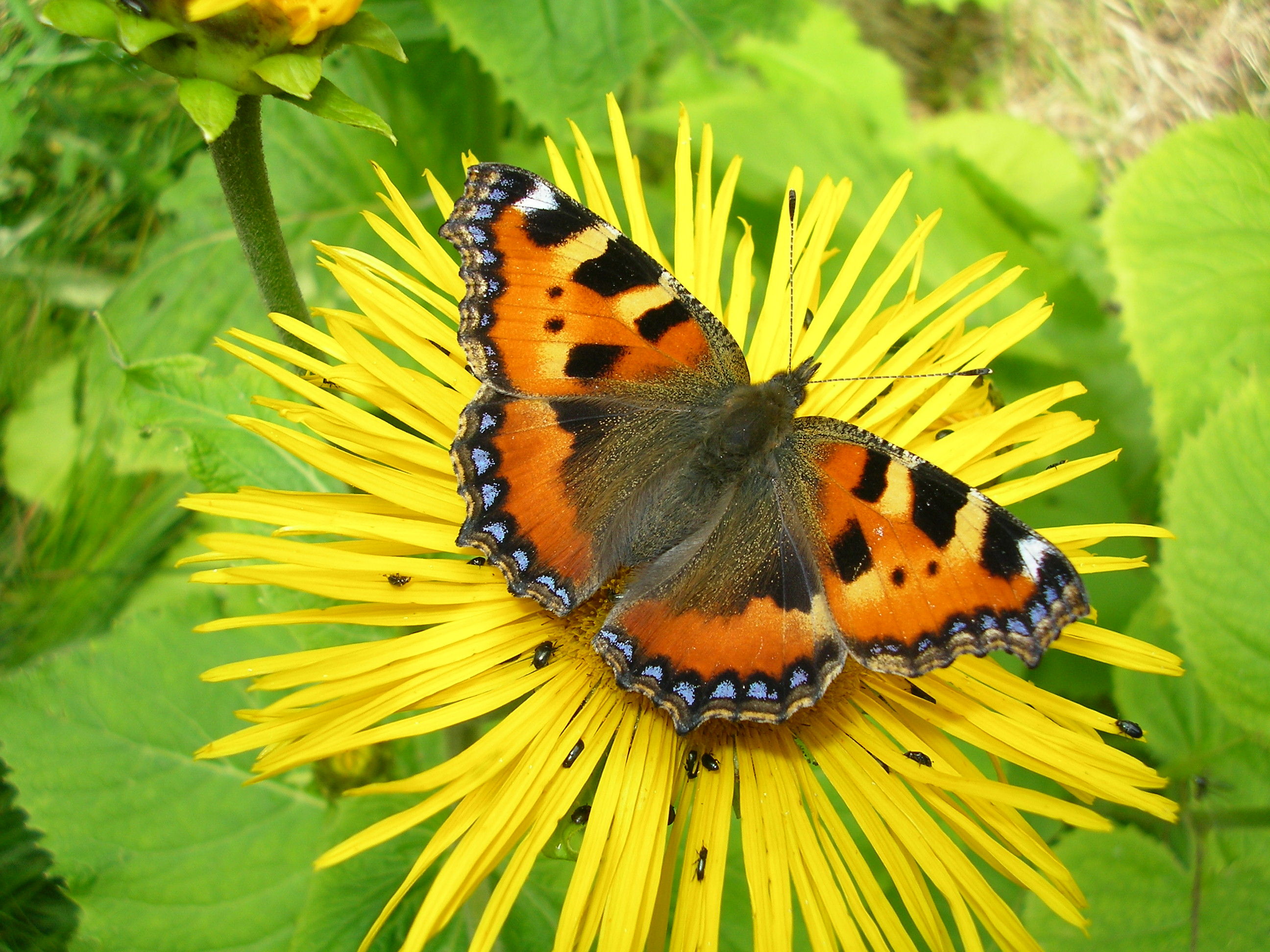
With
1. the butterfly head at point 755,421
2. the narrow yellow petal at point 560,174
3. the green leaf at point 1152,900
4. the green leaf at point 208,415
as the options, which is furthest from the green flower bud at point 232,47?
the green leaf at point 1152,900

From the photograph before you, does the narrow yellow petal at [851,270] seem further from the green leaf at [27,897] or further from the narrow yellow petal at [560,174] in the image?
the green leaf at [27,897]

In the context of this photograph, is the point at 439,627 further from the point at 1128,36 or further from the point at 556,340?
the point at 1128,36

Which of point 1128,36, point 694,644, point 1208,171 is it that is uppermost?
point 1128,36

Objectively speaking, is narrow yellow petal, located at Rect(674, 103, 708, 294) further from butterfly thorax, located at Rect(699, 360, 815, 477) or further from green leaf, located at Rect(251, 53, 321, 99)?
green leaf, located at Rect(251, 53, 321, 99)

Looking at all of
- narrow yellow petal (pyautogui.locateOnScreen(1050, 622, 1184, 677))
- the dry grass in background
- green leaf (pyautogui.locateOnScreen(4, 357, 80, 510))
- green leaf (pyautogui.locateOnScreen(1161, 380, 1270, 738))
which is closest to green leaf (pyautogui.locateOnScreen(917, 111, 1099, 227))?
the dry grass in background

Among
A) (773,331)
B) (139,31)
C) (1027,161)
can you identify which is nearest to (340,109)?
(139,31)

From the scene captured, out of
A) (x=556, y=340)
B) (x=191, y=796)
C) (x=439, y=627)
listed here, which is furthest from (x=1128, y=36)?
(x=191, y=796)

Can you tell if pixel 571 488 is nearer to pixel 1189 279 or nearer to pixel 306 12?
pixel 306 12
